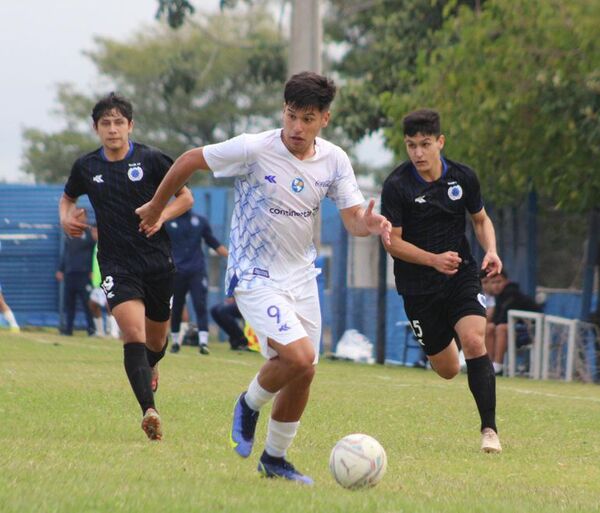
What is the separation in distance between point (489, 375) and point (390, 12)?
67.3 ft

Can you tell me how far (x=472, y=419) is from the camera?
12203 millimetres

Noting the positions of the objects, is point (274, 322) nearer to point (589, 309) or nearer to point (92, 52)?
point (589, 309)

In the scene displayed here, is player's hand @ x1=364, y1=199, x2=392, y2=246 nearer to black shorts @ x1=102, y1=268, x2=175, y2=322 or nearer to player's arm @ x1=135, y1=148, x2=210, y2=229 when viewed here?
player's arm @ x1=135, y1=148, x2=210, y2=229

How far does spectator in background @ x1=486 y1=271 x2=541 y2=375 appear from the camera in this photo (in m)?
21.4

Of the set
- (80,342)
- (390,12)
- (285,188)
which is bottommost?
(80,342)

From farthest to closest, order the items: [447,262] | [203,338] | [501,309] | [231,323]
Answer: [231,323] < [203,338] < [501,309] < [447,262]

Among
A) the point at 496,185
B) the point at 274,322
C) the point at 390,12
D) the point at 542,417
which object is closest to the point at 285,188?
the point at 274,322

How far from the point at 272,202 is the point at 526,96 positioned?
13.4 metres

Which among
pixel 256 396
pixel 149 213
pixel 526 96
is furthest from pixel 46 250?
pixel 256 396

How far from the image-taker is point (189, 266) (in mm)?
21906

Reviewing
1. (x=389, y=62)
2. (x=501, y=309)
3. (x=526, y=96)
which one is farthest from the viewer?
(x=389, y=62)

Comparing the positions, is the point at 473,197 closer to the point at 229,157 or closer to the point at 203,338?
the point at 229,157

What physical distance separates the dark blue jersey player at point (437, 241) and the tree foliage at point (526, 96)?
995 cm

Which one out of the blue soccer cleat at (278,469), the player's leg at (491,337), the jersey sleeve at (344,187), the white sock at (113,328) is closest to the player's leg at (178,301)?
the player's leg at (491,337)
